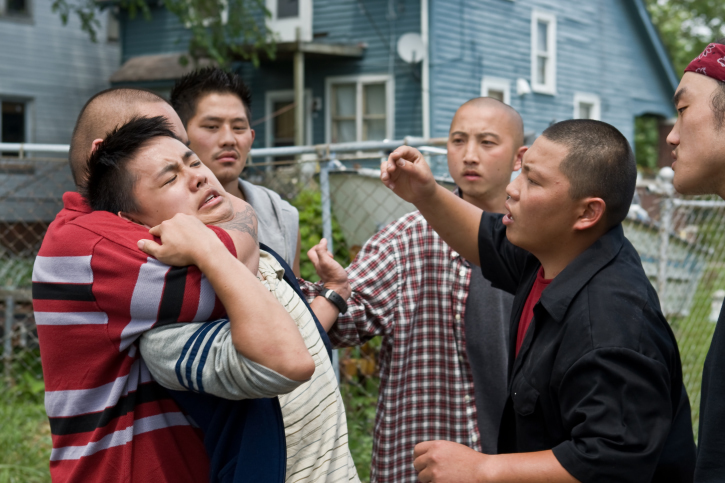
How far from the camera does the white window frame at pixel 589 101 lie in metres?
19.0

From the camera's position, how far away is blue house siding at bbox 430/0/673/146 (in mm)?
15016

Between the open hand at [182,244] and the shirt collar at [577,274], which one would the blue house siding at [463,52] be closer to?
the shirt collar at [577,274]

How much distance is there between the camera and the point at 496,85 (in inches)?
645

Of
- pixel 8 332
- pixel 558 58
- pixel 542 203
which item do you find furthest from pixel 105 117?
pixel 558 58

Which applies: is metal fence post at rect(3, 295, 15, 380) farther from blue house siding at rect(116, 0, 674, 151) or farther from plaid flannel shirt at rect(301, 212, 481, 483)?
blue house siding at rect(116, 0, 674, 151)

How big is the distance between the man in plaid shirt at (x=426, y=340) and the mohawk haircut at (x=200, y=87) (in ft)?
3.08

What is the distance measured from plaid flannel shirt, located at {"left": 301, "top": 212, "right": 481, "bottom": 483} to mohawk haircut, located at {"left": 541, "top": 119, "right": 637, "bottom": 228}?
3.06ft

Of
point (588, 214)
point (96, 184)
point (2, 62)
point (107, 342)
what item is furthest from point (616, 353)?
point (2, 62)

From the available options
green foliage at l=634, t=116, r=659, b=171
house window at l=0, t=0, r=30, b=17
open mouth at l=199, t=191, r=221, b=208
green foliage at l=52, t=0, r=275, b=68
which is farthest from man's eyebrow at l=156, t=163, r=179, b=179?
green foliage at l=634, t=116, r=659, b=171

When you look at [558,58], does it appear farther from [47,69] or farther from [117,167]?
[117,167]

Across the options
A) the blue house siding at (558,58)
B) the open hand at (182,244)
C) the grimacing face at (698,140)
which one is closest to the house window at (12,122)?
the blue house siding at (558,58)

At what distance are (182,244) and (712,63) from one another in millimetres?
1447

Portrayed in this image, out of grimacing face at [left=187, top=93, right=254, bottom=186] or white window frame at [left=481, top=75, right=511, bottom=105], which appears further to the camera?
white window frame at [left=481, top=75, right=511, bottom=105]

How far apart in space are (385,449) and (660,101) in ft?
72.9
